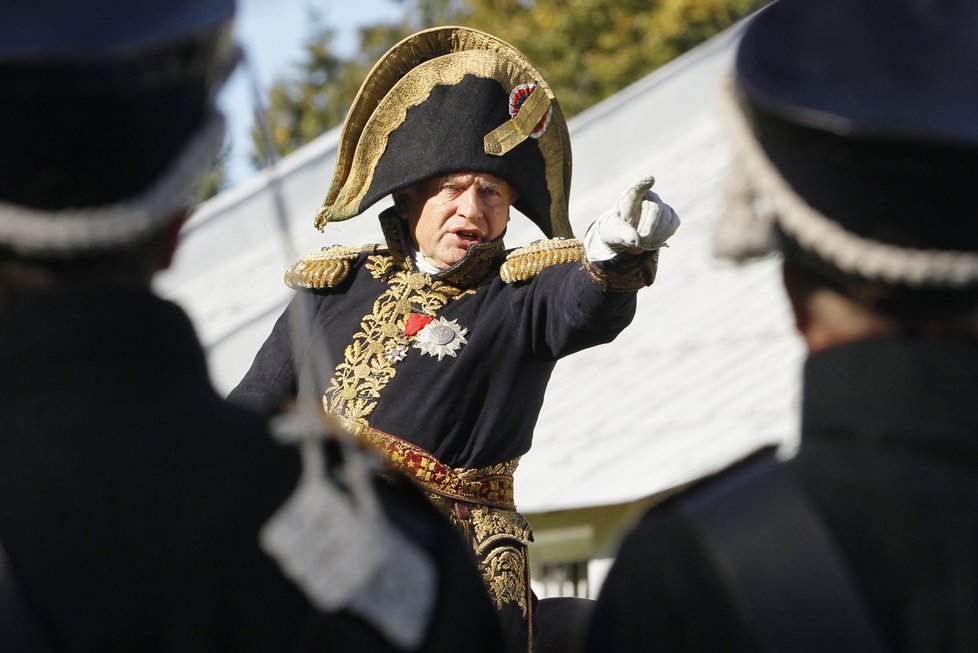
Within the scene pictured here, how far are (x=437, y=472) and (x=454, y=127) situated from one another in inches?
34.6

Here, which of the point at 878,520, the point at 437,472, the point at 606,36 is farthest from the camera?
the point at 606,36

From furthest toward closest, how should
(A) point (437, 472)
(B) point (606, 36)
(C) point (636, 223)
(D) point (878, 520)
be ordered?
(B) point (606, 36)
(A) point (437, 472)
(C) point (636, 223)
(D) point (878, 520)

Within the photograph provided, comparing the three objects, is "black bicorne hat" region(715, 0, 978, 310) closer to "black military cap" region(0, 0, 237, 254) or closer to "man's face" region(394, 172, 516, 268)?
"black military cap" region(0, 0, 237, 254)

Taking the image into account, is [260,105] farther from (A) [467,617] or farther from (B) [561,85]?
(B) [561,85]

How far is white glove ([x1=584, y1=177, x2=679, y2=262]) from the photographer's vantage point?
343 cm

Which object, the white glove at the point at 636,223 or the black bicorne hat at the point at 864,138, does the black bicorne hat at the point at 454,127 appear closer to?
the white glove at the point at 636,223

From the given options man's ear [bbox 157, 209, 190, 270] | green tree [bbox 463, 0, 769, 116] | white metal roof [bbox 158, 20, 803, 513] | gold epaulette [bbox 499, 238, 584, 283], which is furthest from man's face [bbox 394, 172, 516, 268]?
green tree [bbox 463, 0, 769, 116]

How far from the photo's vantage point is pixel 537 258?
3914mm

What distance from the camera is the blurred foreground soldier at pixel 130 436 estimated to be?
1865 mm

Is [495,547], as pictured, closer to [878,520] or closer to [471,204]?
[471,204]

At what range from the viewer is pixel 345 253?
416 cm

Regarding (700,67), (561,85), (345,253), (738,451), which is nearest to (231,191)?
(700,67)

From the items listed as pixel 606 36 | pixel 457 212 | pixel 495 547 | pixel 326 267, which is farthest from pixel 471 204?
pixel 606 36

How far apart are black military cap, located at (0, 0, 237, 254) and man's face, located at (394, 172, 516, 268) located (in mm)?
2078
